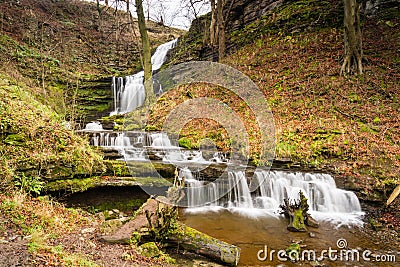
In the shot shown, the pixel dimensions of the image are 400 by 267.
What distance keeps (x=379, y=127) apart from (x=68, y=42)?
21.1m

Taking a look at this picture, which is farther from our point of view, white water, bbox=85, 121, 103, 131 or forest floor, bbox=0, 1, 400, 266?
white water, bbox=85, 121, 103, 131

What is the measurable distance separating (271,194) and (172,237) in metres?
4.16

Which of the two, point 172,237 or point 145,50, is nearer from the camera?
point 172,237

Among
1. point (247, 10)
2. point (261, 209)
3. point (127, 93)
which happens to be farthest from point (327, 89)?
point (127, 93)

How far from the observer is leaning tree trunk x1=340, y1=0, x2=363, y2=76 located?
34.3 ft

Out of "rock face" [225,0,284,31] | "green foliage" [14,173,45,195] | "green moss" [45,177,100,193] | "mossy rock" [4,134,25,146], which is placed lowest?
"green moss" [45,177,100,193]

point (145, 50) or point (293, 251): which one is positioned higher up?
point (145, 50)

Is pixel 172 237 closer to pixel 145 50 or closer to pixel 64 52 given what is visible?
pixel 145 50

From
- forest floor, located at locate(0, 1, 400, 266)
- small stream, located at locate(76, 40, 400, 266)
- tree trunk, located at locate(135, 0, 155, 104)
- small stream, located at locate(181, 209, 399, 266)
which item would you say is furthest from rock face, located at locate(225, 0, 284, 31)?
small stream, located at locate(181, 209, 399, 266)

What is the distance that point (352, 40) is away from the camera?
10.5m

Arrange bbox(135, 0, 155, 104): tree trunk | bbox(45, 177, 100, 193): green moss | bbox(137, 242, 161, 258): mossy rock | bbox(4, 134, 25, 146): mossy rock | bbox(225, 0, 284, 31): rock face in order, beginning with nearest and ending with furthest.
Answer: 1. bbox(137, 242, 161, 258): mossy rock
2. bbox(4, 134, 25, 146): mossy rock
3. bbox(45, 177, 100, 193): green moss
4. bbox(135, 0, 155, 104): tree trunk
5. bbox(225, 0, 284, 31): rock face

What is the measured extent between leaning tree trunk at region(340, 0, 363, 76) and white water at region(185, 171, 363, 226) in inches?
237

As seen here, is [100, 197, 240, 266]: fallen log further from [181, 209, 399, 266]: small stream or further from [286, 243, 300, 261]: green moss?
[286, 243, 300, 261]: green moss

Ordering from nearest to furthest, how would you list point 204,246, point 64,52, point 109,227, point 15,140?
1. point 204,246
2. point 109,227
3. point 15,140
4. point 64,52
